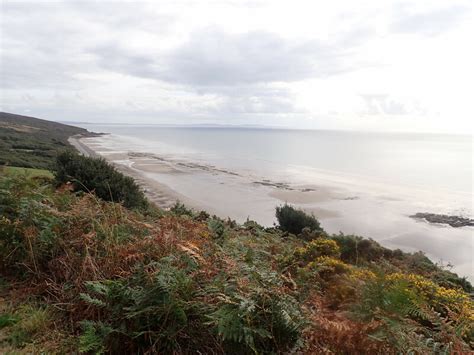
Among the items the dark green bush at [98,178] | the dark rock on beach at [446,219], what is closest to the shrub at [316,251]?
the dark green bush at [98,178]

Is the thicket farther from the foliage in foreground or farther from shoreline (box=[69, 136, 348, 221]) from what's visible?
the foliage in foreground

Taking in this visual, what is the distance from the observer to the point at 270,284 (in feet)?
9.59

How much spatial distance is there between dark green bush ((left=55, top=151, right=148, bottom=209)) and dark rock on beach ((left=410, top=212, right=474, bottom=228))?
23.7 metres

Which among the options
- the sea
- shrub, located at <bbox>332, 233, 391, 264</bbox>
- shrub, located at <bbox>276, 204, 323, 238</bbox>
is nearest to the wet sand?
the sea

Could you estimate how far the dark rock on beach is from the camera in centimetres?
2790

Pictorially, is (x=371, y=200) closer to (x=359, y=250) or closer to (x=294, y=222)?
(x=294, y=222)

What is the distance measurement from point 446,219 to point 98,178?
88.3ft

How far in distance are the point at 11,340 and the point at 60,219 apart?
1.43 m

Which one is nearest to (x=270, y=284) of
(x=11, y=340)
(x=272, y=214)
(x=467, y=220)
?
(x=11, y=340)

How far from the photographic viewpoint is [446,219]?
2902 centimetres

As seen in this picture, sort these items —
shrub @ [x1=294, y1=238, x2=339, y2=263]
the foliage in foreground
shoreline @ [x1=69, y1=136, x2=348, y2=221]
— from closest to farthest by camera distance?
the foliage in foreground → shrub @ [x1=294, y1=238, x2=339, y2=263] → shoreline @ [x1=69, y1=136, x2=348, y2=221]

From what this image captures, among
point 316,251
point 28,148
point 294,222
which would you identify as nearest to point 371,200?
point 294,222

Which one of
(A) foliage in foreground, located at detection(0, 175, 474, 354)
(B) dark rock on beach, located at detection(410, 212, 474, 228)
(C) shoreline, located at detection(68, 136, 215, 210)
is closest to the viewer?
(A) foliage in foreground, located at detection(0, 175, 474, 354)

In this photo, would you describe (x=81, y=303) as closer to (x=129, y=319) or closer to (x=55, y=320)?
(x=55, y=320)
